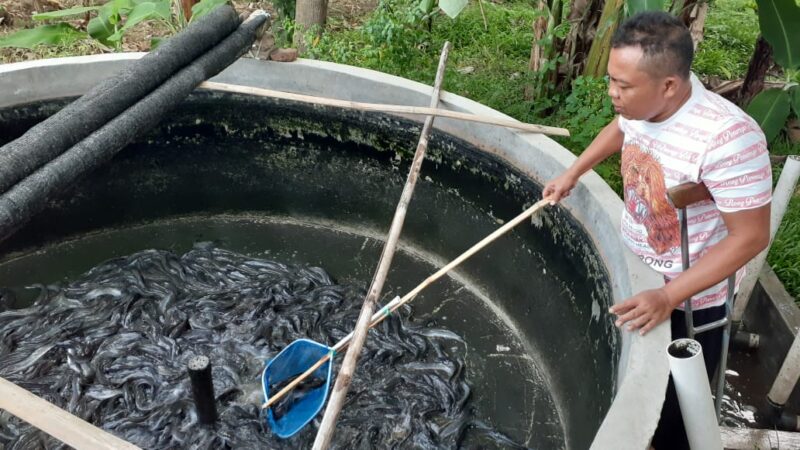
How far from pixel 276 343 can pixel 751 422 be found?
290 centimetres

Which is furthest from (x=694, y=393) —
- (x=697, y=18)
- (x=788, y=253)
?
(x=697, y=18)

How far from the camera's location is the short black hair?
2.21 m

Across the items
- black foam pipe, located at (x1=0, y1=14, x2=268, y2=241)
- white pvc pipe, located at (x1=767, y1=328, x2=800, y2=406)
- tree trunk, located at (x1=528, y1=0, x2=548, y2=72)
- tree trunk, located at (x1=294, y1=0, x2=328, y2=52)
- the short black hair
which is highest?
the short black hair

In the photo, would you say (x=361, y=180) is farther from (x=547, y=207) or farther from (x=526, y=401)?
(x=526, y=401)

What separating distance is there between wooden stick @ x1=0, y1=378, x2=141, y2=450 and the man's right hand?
2.31 meters

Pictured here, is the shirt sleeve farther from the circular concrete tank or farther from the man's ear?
the circular concrete tank

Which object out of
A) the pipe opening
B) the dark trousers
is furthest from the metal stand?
the pipe opening

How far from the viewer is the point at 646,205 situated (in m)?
2.61

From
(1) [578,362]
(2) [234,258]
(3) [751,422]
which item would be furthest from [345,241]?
(3) [751,422]

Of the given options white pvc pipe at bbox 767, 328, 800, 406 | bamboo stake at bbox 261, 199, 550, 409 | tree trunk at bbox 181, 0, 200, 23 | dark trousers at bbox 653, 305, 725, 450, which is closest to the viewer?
dark trousers at bbox 653, 305, 725, 450

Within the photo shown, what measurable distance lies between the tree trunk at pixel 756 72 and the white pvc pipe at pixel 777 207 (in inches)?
72.5

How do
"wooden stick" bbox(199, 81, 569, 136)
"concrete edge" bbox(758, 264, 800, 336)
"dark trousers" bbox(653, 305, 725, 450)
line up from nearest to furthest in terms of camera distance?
"dark trousers" bbox(653, 305, 725, 450), "wooden stick" bbox(199, 81, 569, 136), "concrete edge" bbox(758, 264, 800, 336)

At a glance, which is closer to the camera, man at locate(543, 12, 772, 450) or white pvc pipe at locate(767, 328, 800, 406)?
man at locate(543, 12, 772, 450)

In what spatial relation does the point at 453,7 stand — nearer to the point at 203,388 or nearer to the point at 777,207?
the point at 777,207
